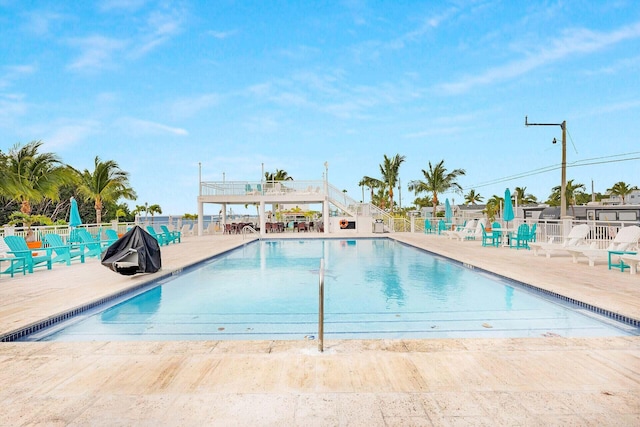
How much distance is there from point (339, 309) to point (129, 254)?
4.19m

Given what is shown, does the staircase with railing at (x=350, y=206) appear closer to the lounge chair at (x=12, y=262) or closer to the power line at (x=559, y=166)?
the lounge chair at (x=12, y=262)

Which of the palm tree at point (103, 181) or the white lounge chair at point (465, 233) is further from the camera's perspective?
the palm tree at point (103, 181)

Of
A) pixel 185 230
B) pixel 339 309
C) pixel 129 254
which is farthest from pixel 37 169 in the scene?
pixel 339 309

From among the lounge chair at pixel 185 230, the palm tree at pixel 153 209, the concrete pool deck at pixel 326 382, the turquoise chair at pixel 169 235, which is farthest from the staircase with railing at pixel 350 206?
the palm tree at pixel 153 209

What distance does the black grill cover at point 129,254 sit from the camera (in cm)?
755

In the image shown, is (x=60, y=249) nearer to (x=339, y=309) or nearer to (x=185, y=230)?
(x=339, y=309)

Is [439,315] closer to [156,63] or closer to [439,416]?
[439,416]

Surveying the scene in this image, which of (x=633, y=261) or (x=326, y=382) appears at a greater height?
(x=633, y=261)

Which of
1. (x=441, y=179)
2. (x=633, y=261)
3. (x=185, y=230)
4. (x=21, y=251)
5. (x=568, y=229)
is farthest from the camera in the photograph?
(x=441, y=179)

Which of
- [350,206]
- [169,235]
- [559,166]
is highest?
[559,166]

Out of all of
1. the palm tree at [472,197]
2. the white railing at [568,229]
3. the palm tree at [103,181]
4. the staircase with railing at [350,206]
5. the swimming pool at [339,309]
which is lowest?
the swimming pool at [339,309]

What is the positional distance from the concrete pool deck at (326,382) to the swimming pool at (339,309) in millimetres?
1173

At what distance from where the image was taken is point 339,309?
644 centimetres

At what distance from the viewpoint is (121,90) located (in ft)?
70.5
